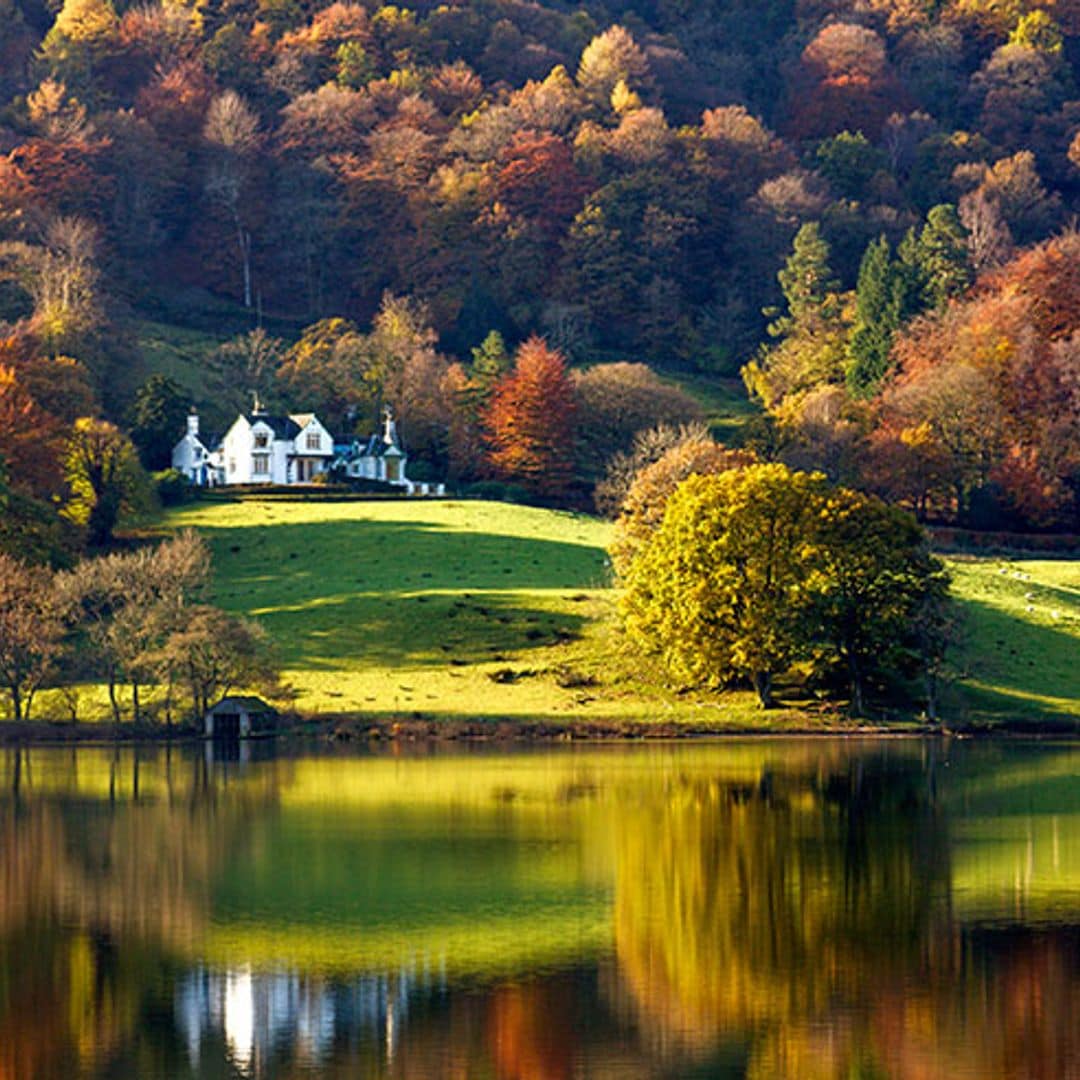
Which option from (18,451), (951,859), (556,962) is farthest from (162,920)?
(18,451)

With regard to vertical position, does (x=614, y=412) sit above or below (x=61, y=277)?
below

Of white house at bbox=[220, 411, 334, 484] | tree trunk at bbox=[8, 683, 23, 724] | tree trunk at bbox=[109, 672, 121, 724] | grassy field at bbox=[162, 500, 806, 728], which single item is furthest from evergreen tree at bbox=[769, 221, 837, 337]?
tree trunk at bbox=[8, 683, 23, 724]

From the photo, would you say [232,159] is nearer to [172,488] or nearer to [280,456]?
[280,456]

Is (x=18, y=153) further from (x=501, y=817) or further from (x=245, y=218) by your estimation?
(x=501, y=817)

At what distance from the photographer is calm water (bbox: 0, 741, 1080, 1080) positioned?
105 feet

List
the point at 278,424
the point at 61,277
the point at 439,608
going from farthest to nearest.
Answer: the point at 61,277, the point at 278,424, the point at 439,608

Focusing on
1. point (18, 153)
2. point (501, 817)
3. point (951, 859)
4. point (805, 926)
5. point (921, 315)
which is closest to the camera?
point (805, 926)

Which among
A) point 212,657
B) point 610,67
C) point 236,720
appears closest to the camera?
point 212,657

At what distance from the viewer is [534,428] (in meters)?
135

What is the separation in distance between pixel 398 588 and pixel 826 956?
6370cm

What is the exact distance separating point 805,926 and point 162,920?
12.3 metres

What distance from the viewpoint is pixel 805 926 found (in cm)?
4125

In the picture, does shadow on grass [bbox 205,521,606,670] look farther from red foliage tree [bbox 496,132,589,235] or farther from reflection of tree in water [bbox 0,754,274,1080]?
red foliage tree [bbox 496,132,589,235]

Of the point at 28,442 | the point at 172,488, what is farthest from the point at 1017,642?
the point at 172,488
